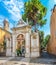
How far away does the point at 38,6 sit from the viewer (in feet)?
64.8

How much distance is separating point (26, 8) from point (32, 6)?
1.01m

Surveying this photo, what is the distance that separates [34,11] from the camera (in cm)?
1988

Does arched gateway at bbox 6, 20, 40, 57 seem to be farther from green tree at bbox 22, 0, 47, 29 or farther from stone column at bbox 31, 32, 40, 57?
green tree at bbox 22, 0, 47, 29

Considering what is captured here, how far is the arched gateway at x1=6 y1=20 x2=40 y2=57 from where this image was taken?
13641 millimetres

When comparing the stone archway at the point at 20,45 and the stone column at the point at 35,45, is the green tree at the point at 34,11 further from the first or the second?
the stone column at the point at 35,45

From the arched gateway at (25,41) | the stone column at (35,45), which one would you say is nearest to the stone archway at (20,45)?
the arched gateway at (25,41)

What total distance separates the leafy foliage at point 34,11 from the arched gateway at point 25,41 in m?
5.64

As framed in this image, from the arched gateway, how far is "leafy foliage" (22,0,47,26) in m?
5.64

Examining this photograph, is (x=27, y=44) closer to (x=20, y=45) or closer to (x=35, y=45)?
(x=35, y=45)

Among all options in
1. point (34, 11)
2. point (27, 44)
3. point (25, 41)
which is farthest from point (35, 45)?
point (34, 11)

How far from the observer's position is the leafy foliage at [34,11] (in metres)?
19.8

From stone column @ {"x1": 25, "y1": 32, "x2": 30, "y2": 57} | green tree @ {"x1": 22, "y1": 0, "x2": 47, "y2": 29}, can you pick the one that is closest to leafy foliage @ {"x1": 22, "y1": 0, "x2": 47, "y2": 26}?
green tree @ {"x1": 22, "y1": 0, "x2": 47, "y2": 29}

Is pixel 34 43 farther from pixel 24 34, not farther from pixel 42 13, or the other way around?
pixel 42 13

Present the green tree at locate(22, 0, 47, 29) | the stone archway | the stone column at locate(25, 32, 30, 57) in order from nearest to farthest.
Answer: the stone column at locate(25, 32, 30, 57)
the stone archway
the green tree at locate(22, 0, 47, 29)
